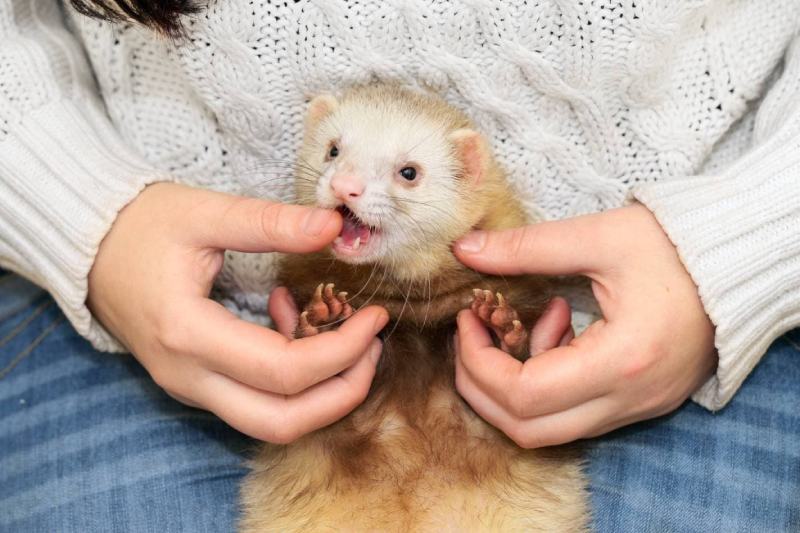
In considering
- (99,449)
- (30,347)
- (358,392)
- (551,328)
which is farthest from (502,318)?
(30,347)

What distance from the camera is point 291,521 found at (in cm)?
110

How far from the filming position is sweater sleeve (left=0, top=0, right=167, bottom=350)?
1.08 metres

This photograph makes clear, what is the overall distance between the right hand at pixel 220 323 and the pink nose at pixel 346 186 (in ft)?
0.15

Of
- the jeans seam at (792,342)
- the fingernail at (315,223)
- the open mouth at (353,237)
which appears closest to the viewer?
the fingernail at (315,223)

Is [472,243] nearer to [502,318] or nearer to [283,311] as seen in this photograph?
[502,318]

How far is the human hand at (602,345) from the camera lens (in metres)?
0.99

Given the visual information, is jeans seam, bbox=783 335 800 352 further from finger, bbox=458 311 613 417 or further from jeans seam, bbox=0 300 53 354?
jeans seam, bbox=0 300 53 354

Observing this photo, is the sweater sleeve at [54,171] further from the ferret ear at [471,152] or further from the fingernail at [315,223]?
the ferret ear at [471,152]

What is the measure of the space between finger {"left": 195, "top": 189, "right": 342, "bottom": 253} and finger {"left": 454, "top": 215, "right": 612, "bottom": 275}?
0.66 ft

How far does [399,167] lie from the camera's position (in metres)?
1.11

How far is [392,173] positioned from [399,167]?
0.02 meters

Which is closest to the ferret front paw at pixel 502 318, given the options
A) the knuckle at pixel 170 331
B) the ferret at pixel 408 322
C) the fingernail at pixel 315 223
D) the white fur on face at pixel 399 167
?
the ferret at pixel 408 322

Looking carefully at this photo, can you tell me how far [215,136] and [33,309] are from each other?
15.1 inches

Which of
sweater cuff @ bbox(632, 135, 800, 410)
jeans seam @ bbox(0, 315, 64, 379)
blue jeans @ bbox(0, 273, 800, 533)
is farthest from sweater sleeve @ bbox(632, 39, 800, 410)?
jeans seam @ bbox(0, 315, 64, 379)
